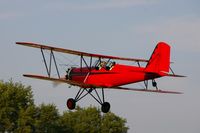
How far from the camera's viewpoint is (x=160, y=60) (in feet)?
141

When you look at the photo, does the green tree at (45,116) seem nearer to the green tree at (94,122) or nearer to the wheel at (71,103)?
the green tree at (94,122)

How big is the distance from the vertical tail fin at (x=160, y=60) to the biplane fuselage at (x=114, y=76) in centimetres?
39

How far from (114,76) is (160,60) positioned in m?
3.07

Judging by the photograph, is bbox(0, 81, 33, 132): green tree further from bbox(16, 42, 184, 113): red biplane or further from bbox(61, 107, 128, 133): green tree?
bbox(16, 42, 184, 113): red biplane

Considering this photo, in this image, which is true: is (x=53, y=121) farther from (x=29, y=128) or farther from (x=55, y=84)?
(x=55, y=84)

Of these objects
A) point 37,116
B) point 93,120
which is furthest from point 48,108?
point 93,120

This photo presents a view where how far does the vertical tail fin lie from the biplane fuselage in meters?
0.39

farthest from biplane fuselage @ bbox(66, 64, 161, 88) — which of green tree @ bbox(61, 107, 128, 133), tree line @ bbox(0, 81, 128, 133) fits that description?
green tree @ bbox(61, 107, 128, 133)

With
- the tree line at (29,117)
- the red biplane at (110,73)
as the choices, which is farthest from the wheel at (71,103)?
the tree line at (29,117)

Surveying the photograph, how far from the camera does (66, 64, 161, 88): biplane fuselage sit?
4281cm

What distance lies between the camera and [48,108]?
353 feet

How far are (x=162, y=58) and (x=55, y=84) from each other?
787 centimetres

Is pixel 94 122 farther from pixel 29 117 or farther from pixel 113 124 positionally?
pixel 29 117

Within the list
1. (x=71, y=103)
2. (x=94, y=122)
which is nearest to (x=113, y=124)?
(x=94, y=122)
